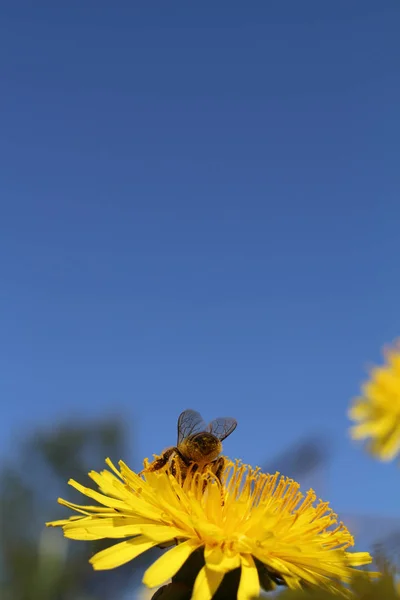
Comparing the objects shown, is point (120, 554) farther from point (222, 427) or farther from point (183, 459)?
point (222, 427)

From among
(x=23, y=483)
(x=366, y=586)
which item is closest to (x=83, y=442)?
(x=23, y=483)

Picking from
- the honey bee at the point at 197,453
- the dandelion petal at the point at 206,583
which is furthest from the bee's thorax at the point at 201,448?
the dandelion petal at the point at 206,583

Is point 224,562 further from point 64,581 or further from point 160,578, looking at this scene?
point 64,581

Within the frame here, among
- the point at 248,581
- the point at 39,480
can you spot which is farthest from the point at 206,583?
the point at 39,480

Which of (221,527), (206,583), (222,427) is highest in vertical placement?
(222,427)

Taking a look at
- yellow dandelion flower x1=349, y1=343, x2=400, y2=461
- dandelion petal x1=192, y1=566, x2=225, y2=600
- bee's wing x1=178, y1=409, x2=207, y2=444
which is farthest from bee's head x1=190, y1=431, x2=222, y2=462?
yellow dandelion flower x1=349, y1=343, x2=400, y2=461

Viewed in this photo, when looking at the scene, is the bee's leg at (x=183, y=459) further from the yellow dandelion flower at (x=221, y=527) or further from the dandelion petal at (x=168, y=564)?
the dandelion petal at (x=168, y=564)
